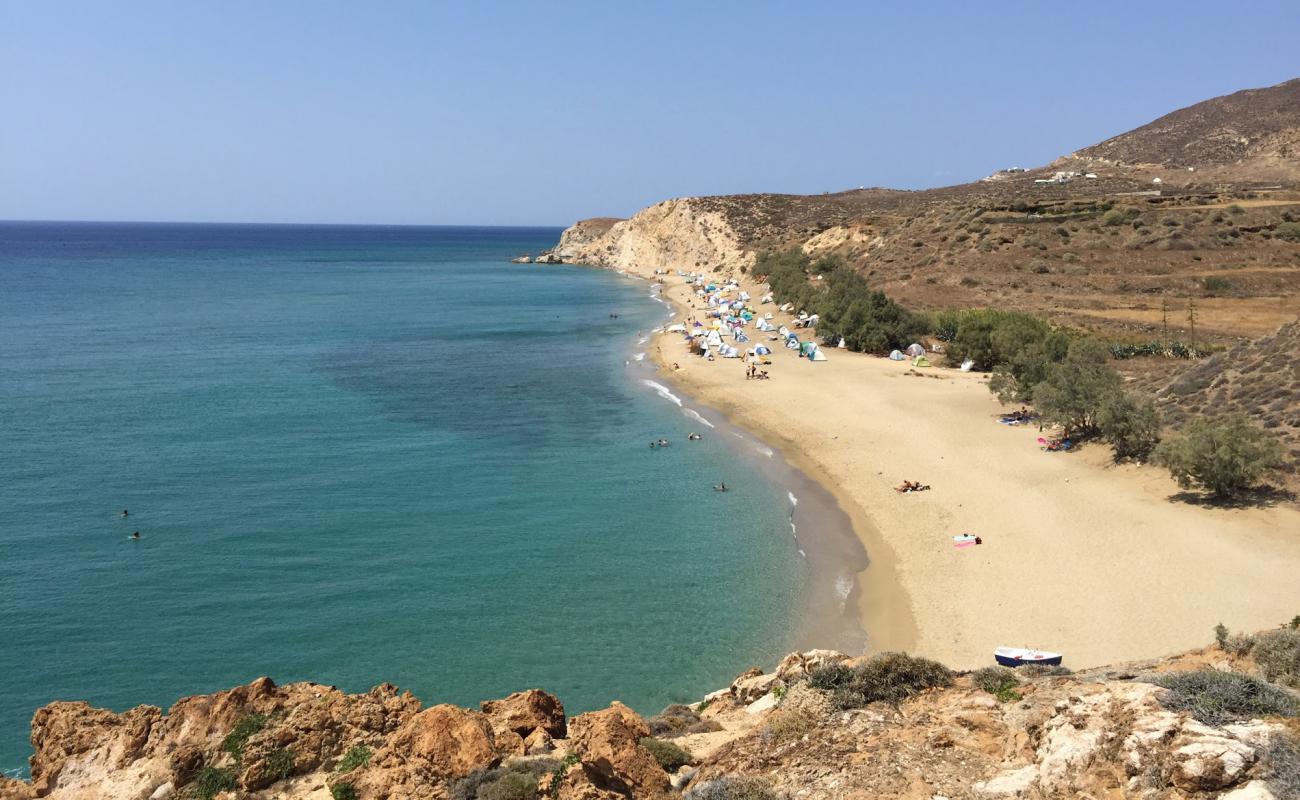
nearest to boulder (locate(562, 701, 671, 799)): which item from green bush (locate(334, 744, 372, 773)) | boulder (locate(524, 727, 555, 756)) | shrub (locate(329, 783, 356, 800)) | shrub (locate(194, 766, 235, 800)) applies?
boulder (locate(524, 727, 555, 756))

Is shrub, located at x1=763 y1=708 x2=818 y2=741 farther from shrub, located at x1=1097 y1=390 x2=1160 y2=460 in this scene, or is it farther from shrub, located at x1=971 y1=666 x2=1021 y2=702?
shrub, located at x1=1097 y1=390 x2=1160 y2=460

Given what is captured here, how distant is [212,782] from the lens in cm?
906

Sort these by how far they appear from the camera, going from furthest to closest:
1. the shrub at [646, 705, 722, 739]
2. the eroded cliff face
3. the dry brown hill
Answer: the eroded cliff face, the dry brown hill, the shrub at [646, 705, 722, 739]

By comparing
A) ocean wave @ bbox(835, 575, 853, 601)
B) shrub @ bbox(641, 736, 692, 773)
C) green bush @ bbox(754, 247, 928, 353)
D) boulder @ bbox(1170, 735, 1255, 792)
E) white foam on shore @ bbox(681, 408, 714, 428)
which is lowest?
ocean wave @ bbox(835, 575, 853, 601)

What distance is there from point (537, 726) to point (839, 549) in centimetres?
1459

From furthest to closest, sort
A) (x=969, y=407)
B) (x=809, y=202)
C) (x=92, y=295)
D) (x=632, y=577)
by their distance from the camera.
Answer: (x=809, y=202), (x=92, y=295), (x=969, y=407), (x=632, y=577)

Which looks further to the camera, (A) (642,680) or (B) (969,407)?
(B) (969,407)

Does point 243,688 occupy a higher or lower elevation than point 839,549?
higher

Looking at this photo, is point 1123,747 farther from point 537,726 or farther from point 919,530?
point 919,530

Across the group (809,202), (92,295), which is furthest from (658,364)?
(809,202)

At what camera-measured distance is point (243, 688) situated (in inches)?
388

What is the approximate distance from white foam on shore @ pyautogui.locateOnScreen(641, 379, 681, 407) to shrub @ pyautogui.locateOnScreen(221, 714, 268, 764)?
31.8 m

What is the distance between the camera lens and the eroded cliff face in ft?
359

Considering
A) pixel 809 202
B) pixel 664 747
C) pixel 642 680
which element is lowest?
pixel 642 680
